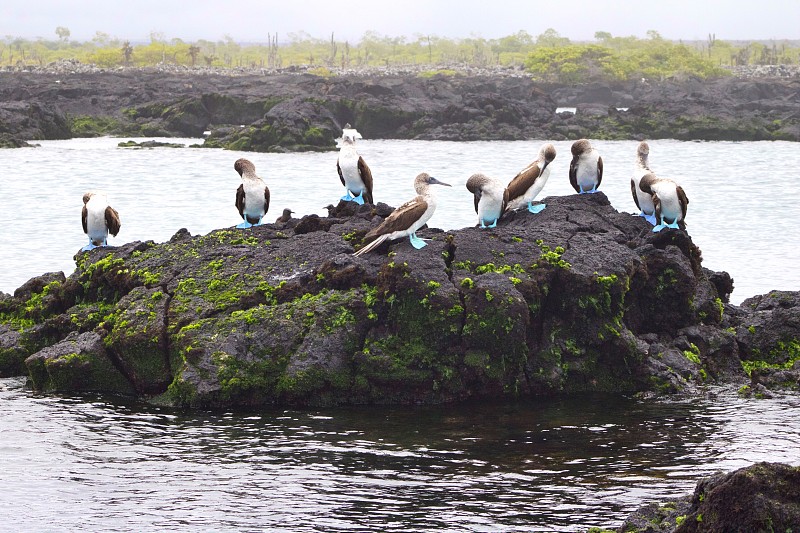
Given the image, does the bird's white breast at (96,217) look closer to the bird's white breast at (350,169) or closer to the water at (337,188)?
the bird's white breast at (350,169)

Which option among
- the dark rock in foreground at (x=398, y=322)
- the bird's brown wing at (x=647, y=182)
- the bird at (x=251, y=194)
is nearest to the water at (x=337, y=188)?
the bird's brown wing at (x=647, y=182)

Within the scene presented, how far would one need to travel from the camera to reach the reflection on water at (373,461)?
812 cm

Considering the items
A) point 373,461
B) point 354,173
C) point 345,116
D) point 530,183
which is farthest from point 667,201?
point 345,116

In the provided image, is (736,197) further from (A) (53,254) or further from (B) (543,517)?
(B) (543,517)

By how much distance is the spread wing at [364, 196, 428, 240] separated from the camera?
11.6 metres

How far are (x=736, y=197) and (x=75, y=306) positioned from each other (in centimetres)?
2778

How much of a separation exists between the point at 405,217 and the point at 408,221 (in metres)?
0.05

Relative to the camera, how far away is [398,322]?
444 inches

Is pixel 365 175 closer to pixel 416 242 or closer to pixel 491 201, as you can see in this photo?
pixel 491 201

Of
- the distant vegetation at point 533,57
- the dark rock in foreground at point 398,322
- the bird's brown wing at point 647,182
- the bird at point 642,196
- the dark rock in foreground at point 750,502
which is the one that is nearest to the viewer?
the dark rock in foreground at point 750,502

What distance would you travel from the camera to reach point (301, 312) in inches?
447

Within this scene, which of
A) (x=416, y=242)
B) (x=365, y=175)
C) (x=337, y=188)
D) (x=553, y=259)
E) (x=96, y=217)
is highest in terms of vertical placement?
(x=337, y=188)

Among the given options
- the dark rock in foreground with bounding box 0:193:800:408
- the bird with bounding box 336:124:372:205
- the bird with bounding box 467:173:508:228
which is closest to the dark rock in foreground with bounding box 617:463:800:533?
the dark rock in foreground with bounding box 0:193:800:408

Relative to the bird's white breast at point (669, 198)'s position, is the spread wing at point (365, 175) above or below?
above
